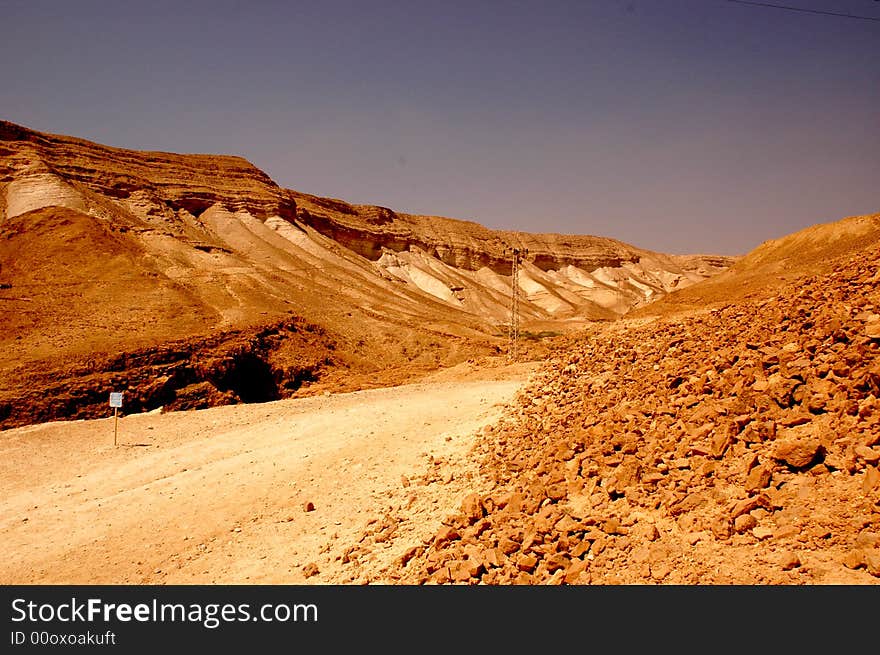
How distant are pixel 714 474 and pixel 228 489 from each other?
25.6ft

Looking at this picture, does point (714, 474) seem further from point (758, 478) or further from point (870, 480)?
point (870, 480)

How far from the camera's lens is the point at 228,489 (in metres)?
10.0

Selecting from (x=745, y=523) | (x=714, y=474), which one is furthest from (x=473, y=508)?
(x=745, y=523)

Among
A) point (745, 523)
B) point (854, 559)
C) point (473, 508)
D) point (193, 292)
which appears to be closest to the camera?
point (854, 559)

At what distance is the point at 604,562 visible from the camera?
4.70m

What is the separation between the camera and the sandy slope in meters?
7.54

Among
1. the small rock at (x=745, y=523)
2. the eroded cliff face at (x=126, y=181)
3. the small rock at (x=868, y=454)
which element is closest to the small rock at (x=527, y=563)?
the small rock at (x=745, y=523)

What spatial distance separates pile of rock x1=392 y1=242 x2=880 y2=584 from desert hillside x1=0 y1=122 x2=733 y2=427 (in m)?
14.4

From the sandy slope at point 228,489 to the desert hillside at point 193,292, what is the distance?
10.0ft

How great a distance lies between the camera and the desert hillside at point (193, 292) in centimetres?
1862

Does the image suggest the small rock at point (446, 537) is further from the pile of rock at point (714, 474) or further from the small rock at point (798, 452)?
the small rock at point (798, 452)

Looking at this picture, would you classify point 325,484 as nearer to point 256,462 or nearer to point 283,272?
point 256,462

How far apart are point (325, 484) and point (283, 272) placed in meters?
29.9

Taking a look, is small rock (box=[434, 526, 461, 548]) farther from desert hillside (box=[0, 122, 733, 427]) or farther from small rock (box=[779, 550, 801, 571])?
desert hillside (box=[0, 122, 733, 427])
